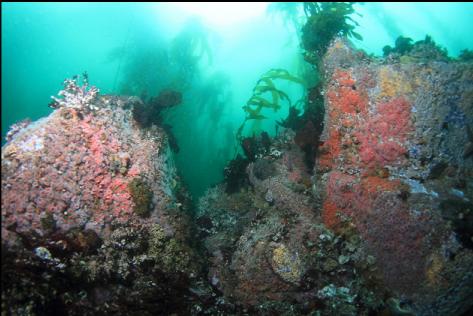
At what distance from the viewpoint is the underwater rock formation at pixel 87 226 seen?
4125 mm

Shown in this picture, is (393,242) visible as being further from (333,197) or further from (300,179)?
(300,179)

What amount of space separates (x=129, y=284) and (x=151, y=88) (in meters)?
15.4

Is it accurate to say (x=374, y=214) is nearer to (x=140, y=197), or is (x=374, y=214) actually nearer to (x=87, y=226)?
(x=140, y=197)

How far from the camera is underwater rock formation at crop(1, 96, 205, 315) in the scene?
4125 mm

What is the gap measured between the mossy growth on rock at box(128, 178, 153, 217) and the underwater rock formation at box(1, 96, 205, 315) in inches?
0.7

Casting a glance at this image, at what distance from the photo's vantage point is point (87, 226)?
469 cm

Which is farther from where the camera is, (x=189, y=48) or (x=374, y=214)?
→ (x=189, y=48)

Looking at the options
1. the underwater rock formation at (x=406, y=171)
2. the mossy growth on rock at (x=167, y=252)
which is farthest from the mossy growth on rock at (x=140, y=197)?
the underwater rock formation at (x=406, y=171)

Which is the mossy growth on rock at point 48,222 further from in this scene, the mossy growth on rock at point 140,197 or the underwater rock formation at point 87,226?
the mossy growth on rock at point 140,197

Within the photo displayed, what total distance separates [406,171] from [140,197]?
4956 millimetres

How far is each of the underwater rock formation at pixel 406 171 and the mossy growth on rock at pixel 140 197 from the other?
345 centimetres

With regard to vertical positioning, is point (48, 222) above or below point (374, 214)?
above

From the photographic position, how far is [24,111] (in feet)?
209

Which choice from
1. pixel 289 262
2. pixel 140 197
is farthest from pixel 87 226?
pixel 289 262
